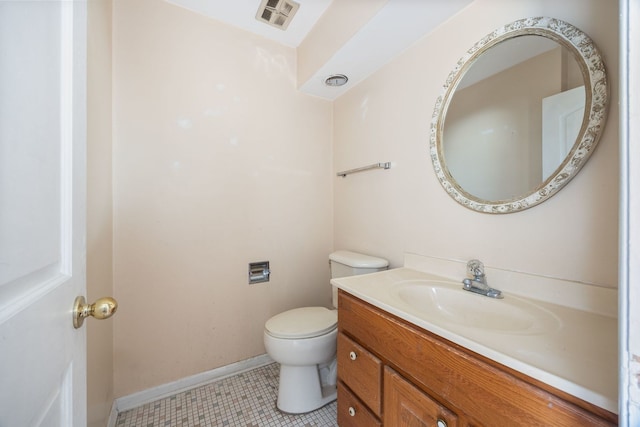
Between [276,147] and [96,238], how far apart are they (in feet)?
3.86

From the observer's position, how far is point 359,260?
59.0 inches

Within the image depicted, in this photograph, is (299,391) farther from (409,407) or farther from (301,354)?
(409,407)

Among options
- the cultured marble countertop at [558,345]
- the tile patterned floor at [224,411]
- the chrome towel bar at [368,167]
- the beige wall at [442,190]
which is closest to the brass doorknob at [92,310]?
the cultured marble countertop at [558,345]

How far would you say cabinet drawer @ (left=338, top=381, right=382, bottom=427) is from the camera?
946 millimetres

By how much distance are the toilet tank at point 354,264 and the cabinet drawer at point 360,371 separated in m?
0.45

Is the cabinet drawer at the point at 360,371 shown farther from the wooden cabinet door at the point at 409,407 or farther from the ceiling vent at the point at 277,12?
the ceiling vent at the point at 277,12

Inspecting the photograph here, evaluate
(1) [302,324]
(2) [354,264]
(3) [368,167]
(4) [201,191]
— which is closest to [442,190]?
(3) [368,167]

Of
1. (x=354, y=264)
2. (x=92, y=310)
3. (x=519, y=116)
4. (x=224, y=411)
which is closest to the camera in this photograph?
(x=92, y=310)

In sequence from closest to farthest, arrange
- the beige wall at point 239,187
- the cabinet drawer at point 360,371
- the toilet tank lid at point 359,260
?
the cabinet drawer at point 360,371 → the beige wall at point 239,187 → the toilet tank lid at point 359,260

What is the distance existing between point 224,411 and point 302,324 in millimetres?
639

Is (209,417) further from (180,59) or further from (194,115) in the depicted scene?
(180,59)

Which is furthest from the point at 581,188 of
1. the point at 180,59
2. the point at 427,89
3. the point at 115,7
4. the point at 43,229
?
the point at 115,7

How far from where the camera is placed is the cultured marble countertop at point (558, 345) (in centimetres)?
48

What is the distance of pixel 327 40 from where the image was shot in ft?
4.88
